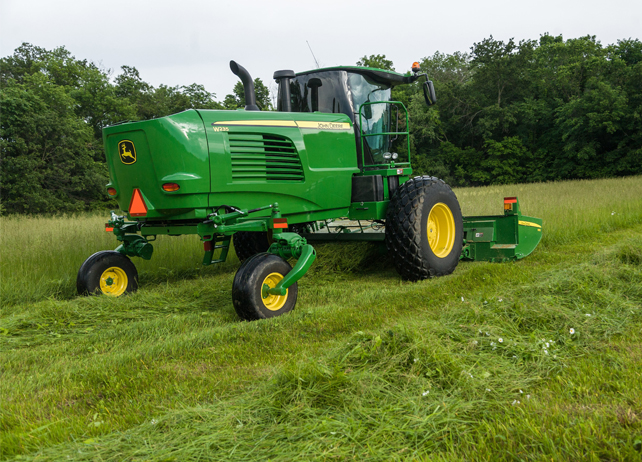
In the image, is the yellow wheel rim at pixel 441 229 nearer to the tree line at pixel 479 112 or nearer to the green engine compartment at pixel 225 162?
the green engine compartment at pixel 225 162

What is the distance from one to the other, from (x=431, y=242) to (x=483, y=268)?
0.73 metres

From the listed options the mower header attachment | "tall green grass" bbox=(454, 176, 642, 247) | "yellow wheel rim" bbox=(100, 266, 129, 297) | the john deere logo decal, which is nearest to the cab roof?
the mower header attachment

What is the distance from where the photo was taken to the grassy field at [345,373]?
219 centimetres

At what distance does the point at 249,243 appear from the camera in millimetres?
7016

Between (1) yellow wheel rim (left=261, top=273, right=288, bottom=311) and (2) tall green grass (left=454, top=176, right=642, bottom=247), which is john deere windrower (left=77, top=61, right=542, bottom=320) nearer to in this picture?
(1) yellow wheel rim (left=261, top=273, right=288, bottom=311)

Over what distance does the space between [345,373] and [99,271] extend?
3.40 metres

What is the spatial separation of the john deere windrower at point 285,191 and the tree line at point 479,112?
19160 millimetres

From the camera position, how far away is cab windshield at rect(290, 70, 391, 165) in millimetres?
5953

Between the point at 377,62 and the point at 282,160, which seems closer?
the point at 282,160

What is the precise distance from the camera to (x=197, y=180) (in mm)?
4465

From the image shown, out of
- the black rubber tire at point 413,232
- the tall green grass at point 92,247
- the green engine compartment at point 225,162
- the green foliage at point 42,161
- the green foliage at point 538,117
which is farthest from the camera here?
the green foliage at point 538,117

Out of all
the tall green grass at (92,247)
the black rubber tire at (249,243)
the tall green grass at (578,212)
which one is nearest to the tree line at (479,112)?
the tall green grass at (92,247)

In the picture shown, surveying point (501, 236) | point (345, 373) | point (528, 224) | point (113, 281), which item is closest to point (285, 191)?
point (113, 281)

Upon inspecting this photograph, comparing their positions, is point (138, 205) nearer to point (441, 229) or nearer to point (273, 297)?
point (273, 297)
